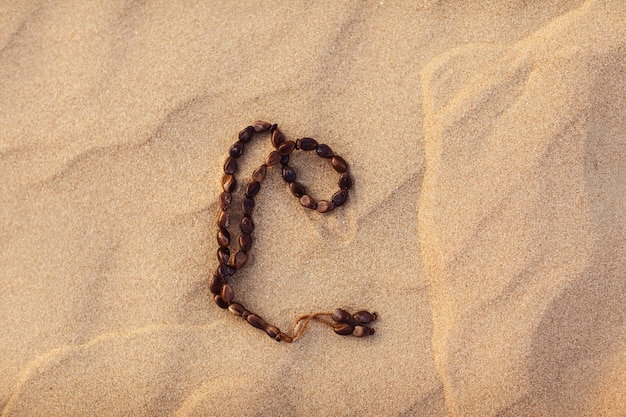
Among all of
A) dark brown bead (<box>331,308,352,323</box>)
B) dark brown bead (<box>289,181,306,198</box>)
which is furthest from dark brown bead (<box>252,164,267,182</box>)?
dark brown bead (<box>331,308,352,323</box>)

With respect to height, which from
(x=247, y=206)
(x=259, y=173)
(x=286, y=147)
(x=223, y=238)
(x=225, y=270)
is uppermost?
(x=286, y=147)

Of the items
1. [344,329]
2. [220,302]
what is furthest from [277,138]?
[344,329]

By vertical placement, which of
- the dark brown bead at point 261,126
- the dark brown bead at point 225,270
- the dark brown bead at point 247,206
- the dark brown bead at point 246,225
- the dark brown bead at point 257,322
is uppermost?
the dark brown bead at point 261,126

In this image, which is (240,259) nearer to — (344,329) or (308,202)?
(308,202)

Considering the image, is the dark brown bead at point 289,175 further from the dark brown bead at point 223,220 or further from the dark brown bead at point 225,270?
the dark brown bead at point 225,270

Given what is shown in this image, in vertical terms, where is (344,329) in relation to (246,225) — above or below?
below

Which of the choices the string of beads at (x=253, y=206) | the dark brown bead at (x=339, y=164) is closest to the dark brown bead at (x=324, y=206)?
the string of beads at (x=253, y=206)

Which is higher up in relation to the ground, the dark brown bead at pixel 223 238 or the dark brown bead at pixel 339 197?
the dark brown bead at pixel 339 197
